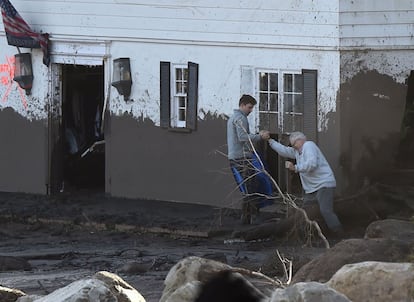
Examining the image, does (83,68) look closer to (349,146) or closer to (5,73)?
(5,73)

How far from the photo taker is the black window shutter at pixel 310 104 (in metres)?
16.3

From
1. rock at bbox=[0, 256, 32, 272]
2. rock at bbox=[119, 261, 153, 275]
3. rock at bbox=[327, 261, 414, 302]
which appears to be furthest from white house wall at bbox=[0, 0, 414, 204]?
rock at bbox=[327, 261, 414, 302]

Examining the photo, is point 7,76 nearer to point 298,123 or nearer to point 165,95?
point 165,95

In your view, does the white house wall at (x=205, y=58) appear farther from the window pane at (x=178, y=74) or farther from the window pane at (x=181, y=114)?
the window pane at (x=181, y=114)

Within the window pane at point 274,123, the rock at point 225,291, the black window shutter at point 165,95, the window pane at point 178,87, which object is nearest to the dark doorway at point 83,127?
the black window shutter at point 165,95

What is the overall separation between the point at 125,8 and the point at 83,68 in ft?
7.24

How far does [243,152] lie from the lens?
15828 mm

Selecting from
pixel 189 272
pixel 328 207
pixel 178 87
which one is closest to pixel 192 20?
pixel 178 87

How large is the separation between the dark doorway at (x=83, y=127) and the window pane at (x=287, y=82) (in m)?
4.31

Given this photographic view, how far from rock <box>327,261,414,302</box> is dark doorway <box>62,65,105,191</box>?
38.3 ft

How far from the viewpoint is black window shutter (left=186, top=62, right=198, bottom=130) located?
57.9ft

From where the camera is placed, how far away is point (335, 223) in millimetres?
14625

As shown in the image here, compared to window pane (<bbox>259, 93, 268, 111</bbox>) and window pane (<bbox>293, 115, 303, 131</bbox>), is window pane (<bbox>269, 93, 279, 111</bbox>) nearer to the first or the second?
window pane (<bbox>259, 93, 268, 111</bbox>)

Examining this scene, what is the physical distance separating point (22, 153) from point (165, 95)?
3.17 metres
